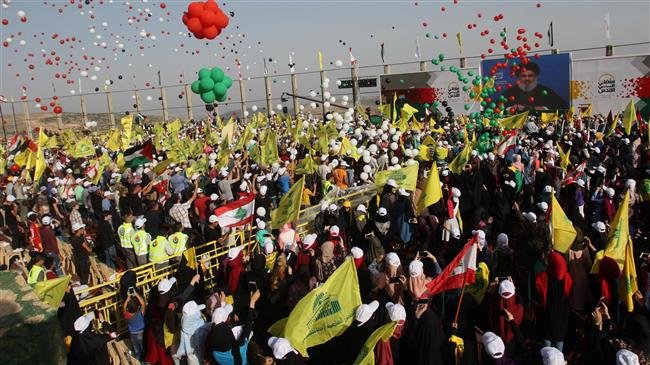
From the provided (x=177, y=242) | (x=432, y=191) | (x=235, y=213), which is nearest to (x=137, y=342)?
(x=177, y=242)

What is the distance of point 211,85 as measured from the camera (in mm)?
15641

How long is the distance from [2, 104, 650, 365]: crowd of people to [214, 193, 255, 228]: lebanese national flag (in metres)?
0.28

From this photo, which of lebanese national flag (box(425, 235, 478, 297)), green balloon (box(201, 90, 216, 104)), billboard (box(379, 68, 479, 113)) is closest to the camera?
lebanese national flag (box(425, 235, 478, 297))

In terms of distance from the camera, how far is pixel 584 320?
5.30m

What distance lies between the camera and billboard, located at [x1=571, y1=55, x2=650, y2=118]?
25.1 m

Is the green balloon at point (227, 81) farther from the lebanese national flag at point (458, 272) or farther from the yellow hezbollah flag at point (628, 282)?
the yellow hezbollah flag at point (628, 282)

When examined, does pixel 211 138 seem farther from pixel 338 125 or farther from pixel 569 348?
pixel 569 348

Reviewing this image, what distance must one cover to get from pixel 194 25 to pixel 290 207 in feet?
24.5

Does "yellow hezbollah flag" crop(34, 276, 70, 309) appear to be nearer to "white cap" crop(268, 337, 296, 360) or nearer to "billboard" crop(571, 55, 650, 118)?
"white cap" crop(268, 337, 296, 360)

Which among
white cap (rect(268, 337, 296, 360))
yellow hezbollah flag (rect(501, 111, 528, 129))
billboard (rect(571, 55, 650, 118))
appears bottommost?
white cap (rect(268, 337, 296, 360))

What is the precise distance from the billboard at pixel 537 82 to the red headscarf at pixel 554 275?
22741 mm

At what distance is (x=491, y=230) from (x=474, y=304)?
3.26 metres

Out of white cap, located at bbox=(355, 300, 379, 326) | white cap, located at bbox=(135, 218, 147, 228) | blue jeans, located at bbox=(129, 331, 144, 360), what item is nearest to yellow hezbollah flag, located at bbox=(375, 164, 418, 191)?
white cap, located at bbox=(135, 218, 147, 228)

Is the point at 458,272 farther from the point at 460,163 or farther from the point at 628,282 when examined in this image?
the point at 460,163
